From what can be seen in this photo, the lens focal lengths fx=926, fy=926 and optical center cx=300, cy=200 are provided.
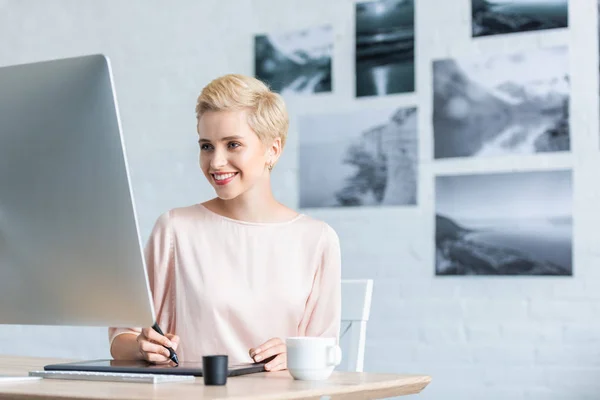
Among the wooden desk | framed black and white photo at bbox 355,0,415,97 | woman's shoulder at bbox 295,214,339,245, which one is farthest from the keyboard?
framed black and white photo at bbox 355,0,415,97

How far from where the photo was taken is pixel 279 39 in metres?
3.46

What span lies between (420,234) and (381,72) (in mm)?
584

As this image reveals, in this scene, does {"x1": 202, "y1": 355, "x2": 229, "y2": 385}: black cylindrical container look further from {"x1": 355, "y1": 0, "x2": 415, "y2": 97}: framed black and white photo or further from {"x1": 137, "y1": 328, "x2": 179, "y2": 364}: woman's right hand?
{"x1": 355, "y1": 0, "x2": 415, "y2": 97}: framed black and white photo

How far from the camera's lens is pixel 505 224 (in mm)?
2969

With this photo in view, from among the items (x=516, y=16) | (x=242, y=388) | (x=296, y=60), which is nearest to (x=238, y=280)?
(x=242, y=388)

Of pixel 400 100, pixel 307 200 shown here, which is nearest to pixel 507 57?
pixel 400 100

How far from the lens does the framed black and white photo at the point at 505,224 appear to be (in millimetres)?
2895

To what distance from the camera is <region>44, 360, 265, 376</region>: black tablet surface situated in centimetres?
131

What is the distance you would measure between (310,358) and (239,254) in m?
0.44

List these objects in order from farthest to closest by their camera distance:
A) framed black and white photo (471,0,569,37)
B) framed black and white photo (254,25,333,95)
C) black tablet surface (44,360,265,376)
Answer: framed black and white photo (254,25,333,95), framed black and white photo (471,0,569,37), black tablet surface (44,360,265,376)

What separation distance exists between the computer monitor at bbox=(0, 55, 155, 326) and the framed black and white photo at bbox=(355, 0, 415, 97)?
212 cm

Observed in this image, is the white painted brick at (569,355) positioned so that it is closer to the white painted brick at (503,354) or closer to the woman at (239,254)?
the white painted brick at (503,354)

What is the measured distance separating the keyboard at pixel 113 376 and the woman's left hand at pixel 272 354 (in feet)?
0.62

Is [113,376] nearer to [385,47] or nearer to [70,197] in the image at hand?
[70,197]
